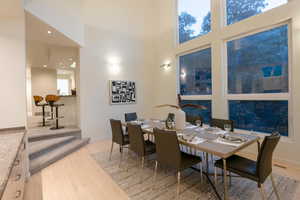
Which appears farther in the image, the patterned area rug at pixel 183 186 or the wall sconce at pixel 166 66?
the wall sconce at pixel 166 66

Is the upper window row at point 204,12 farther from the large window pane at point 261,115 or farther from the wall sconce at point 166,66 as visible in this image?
the large window pane at point 261,115

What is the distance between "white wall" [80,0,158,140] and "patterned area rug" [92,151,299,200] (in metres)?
2.19

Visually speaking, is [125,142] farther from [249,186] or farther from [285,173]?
[285,173]

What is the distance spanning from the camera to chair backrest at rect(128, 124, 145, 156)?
95.1 inches

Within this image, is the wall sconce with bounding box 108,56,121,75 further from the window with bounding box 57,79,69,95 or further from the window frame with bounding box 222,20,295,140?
the window with bounding box 57,79,69,95

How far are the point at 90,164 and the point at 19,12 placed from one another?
2.82 metres

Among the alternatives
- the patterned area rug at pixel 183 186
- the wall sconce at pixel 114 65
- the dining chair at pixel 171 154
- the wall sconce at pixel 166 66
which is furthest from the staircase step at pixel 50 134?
the wall sconce at pixel 166 66

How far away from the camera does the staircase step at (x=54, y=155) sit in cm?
264

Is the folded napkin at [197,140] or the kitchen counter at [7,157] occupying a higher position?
the kitchen counter at [7,157]

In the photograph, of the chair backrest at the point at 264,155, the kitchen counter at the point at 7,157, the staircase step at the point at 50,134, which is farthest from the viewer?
the staircase step at the point at 50,134

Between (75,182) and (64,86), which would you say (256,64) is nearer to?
(75,182)

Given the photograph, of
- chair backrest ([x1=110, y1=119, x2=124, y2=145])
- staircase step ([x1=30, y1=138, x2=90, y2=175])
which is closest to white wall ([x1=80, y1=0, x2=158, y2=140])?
staircase step ([x1=30, y1=138, x2=90, y2=175])

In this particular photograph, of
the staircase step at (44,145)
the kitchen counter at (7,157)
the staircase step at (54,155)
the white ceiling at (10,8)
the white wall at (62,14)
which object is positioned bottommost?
the staircase step at (54,155)

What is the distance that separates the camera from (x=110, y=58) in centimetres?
470
